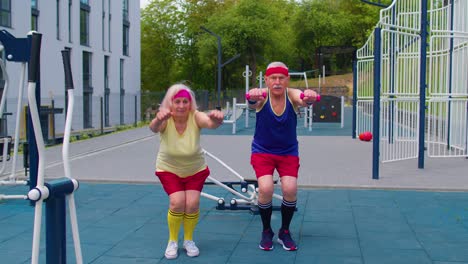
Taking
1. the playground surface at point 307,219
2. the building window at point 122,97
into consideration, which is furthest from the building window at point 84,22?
the playground surface at point 307,219

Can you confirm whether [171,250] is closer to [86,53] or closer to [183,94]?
[183,94]

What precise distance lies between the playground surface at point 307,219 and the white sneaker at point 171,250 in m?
0.05

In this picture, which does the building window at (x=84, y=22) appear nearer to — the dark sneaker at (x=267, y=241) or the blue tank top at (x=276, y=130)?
the blue tank top at (x=276, y=130)

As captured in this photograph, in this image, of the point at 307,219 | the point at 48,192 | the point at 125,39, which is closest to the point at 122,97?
the point at 125,39

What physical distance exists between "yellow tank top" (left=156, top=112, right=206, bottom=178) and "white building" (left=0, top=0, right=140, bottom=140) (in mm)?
13753

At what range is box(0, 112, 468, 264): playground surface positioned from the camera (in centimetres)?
510

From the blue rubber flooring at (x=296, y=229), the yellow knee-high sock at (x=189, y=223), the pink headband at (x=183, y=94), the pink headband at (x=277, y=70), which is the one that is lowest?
the blue rubber flooring at (x=296, y=229)

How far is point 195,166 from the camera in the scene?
5.05m

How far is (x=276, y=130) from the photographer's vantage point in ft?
17.1

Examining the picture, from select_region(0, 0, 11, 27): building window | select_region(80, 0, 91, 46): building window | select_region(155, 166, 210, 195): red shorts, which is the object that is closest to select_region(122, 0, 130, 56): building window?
select_region(80, 0, 91, 46): building window

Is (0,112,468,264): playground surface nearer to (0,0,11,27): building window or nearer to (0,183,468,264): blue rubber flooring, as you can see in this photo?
(0,183,468,264): blue rubber flooring

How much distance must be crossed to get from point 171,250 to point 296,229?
1568mm

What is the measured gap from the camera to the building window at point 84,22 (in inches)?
1270

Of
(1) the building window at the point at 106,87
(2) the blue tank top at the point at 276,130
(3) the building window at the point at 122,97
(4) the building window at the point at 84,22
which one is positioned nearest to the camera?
(2) the blue tank top at the point at 276,130
